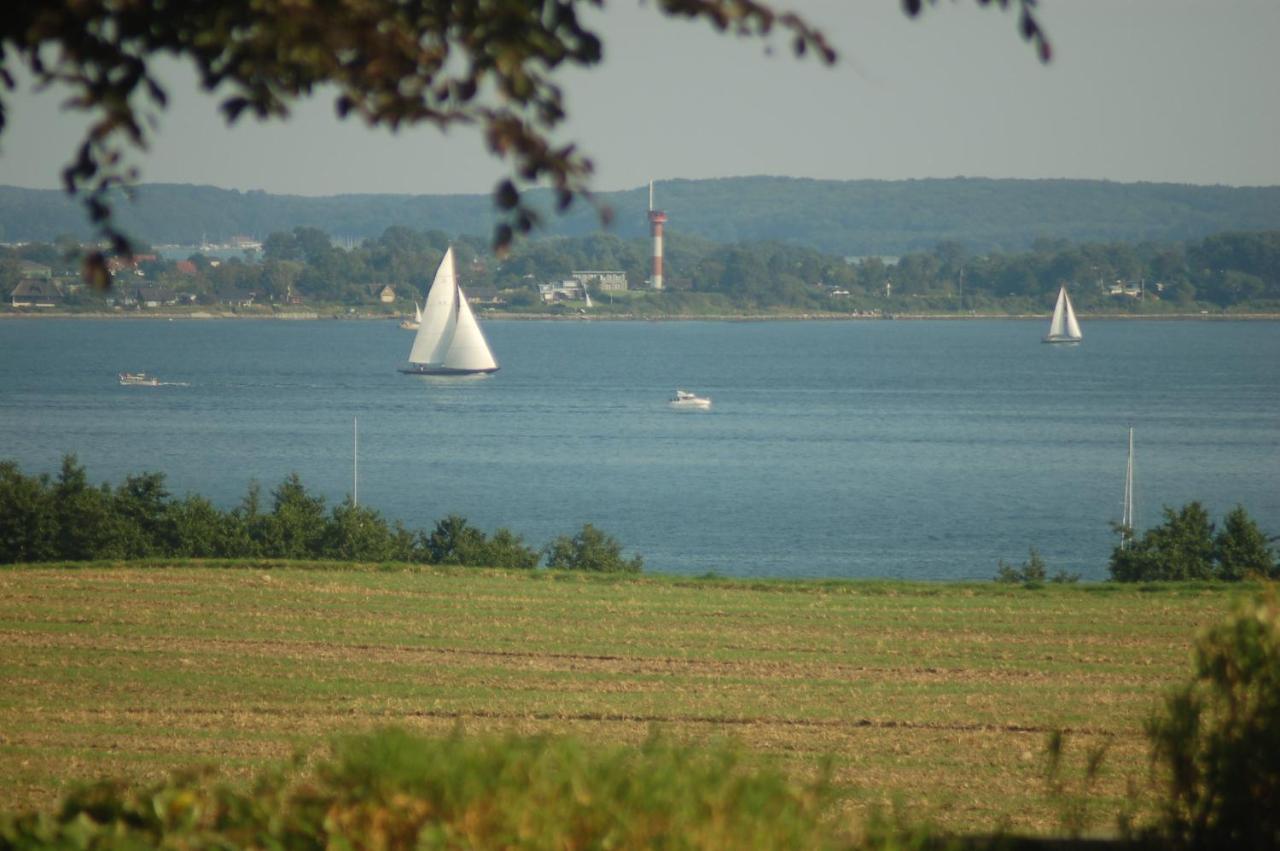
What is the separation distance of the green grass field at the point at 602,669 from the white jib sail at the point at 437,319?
69.1m

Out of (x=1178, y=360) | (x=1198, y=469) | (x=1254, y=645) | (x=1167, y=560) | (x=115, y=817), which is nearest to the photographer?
(x=115, y=817)

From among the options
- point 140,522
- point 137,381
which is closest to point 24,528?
point 140,522

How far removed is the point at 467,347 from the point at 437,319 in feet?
8.52

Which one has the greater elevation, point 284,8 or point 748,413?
point 284,8

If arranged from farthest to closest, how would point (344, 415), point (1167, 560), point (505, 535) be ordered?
1. point (344, 415)
2. point (505, 535)
3. point (1167, 560)

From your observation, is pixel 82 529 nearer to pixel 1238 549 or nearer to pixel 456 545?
pixel 456 545

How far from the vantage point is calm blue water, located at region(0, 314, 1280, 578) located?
47.5 metres

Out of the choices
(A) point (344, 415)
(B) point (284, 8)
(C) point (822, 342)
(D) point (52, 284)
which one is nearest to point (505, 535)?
(B) point (284, 8)

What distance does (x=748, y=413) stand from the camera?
8706cm

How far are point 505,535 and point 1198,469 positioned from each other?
42.5 metres

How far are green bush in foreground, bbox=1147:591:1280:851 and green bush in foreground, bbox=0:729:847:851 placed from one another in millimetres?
1718

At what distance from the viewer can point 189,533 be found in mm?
27969

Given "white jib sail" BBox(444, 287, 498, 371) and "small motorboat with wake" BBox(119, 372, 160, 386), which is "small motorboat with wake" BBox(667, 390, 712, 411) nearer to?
"white jib sail" BBox(444, 287, 498, 371)

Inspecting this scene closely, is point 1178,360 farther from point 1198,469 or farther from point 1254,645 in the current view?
point 1254,645
